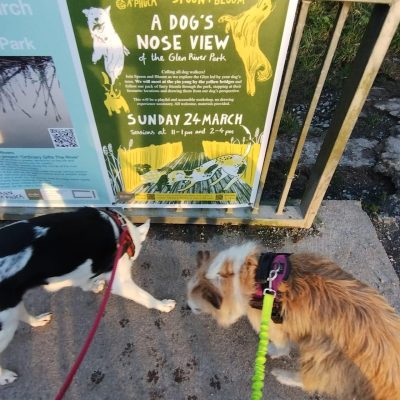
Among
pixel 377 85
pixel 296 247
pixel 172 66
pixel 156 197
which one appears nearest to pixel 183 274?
pixel 156 197

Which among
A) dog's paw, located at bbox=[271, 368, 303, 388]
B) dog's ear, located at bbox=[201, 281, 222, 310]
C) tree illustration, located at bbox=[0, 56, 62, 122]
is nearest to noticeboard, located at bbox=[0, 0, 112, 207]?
tree illustration, located at bbox=[0, 56, 62, 122]

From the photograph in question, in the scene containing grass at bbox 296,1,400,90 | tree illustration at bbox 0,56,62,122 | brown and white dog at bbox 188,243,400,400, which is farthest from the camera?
grass at bbox 296,1,400,90

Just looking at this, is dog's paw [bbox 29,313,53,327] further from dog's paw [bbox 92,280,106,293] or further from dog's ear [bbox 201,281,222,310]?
dog's ear [bbox 201,281,222,310]

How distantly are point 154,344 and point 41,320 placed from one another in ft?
3.04

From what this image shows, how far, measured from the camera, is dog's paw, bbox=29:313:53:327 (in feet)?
8.38

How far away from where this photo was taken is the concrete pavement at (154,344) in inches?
91.4

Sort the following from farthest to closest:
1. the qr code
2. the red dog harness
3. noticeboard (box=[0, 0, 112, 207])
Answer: the qr code < the red dog harness < noticeboard (box=[0, 0, 112, 207])

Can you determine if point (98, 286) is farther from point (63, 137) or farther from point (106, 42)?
point (106, 42)

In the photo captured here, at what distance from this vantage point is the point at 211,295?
1994 millimetres

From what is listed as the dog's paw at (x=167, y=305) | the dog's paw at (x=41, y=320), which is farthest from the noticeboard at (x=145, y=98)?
the dog's paw at (x=41, y=320)

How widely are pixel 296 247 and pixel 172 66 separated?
6.62 feet

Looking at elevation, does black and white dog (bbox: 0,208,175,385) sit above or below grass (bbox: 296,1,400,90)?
below

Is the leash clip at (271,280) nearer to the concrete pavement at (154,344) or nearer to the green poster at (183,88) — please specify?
the concrete pavement at (154,344)

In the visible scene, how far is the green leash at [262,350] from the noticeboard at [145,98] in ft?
4.26
